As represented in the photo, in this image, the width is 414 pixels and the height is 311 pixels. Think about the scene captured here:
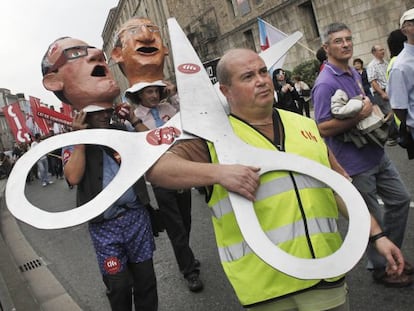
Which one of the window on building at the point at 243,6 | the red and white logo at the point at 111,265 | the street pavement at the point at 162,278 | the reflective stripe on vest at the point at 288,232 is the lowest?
the street pavement at the point at 162,278

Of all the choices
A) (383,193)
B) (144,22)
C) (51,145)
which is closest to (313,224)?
(51,145)

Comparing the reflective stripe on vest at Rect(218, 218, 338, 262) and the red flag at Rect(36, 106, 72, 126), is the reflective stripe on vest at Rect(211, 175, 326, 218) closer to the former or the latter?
the reflective stripe on vest at Rect(218, 218, 338, 262)

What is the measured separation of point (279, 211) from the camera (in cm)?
166

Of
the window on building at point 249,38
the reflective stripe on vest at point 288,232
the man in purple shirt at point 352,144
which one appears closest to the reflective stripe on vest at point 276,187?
the reflective stripe on vest at point 288,232

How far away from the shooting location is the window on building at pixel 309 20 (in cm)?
1825

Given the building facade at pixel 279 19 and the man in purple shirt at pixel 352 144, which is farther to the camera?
the building facade at pixel 279 19

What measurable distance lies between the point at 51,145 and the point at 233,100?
28.7 inches

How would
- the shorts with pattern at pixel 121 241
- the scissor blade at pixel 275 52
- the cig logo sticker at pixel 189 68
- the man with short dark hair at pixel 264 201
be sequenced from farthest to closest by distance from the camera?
1. the shorts with pattern at pixel 121 241
2. the scissor blade at pixel 275 52
3. the cig logo sticker at pixel 189 68
4. the man with short dark hair at pixel 264 201

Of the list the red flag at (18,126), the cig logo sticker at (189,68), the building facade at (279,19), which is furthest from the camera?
the red flag at (18,126)

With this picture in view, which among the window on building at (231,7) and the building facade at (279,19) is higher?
the window on building at (231,7)

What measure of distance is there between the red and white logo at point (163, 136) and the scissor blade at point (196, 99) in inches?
2.1

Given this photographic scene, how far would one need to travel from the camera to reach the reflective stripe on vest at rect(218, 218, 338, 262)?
5.40 feet

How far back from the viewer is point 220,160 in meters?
1.59

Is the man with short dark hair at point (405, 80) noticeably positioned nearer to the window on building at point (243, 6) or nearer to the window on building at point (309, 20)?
the window on building at point (309, 20)
